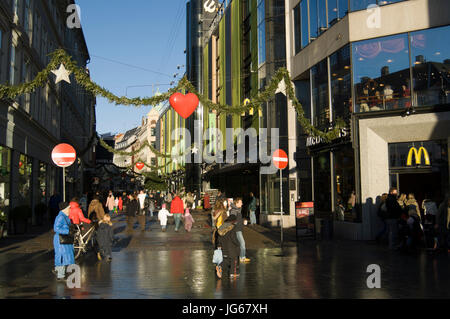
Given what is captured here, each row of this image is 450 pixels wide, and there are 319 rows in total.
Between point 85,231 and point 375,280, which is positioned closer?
point 375,280

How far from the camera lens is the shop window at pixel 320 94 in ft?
70.0

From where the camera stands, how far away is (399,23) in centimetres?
1814

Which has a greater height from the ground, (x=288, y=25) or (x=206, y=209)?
(x=288, y=25)

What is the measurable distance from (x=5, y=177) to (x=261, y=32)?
1823 centimetres

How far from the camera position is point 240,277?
33.9ft

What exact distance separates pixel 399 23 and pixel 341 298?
13690 millimetres

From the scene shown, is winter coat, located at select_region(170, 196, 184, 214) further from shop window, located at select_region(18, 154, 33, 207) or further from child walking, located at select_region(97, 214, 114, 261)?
child walking, located at select_region(97, 214, 114, 261)

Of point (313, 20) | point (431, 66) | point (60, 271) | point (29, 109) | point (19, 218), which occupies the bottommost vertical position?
point (60, 271)

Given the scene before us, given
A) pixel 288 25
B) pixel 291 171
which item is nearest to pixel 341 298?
pixel 291 171

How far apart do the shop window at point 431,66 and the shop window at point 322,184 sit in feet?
16.7

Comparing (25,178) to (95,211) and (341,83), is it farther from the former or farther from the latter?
(341,83)

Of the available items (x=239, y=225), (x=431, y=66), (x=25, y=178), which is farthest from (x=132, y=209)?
(x=431, y=66)

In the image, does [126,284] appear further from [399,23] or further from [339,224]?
[399,23]

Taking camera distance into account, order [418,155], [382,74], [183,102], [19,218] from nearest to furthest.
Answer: [183,102]
[418,155]
[382,74]
[19,218]
